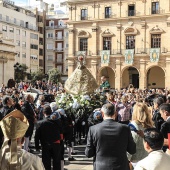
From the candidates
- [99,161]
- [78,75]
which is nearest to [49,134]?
[99,161]

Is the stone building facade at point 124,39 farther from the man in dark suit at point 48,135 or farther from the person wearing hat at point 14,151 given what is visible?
the person wearing hat at point 14,151

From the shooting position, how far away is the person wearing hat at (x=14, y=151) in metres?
3.48

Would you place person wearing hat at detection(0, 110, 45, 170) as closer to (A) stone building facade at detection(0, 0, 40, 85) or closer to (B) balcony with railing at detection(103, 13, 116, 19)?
(B) balcony with railing at detection(103, 13, 116, 19)

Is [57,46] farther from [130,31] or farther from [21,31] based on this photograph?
[130,31]

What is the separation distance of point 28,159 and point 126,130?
211 cm

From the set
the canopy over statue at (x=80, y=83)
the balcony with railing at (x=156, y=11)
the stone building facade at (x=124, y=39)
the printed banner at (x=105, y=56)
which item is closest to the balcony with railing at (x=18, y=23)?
the stone building facade at (x=124, y=39)

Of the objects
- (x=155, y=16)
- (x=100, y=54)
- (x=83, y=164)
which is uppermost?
(x=155, y=16)

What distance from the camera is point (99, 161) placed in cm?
528

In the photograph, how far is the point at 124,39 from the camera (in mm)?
42250

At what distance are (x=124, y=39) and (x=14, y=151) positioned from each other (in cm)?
3961

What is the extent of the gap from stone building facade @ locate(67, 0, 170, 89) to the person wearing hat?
37.5m

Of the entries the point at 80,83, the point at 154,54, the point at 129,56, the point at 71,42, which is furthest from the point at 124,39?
the point at 80,83

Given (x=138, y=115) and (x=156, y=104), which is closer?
(x=138, y=115)

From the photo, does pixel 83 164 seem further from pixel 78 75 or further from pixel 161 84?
pixel 161 84
